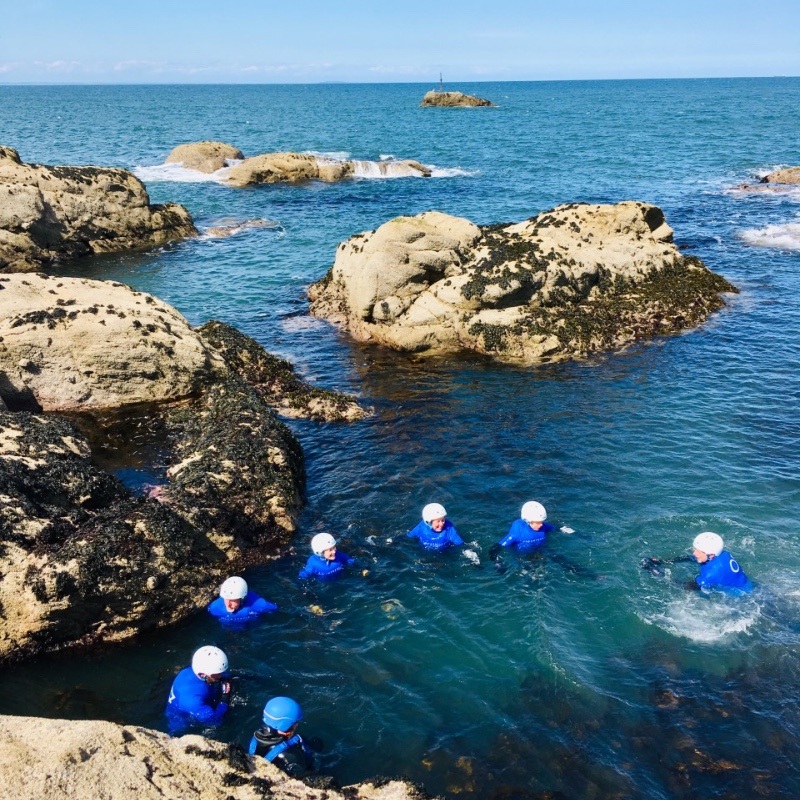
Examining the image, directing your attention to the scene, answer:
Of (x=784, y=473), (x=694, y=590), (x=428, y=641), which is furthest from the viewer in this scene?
(x=784, y=473)

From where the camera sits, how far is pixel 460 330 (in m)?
27.1

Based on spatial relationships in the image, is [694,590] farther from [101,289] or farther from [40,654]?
[101,289]

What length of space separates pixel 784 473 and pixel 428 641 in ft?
36.6

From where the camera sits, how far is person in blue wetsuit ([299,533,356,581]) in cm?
1447

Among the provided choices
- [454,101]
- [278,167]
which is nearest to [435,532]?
[278,167]

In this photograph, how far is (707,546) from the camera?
14266mm

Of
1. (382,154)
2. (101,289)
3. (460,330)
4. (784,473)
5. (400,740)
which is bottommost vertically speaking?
(400,740)

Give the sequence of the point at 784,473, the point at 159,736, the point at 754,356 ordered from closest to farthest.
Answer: the point at 159,736 → the point at 784,473 → the point at 754,356

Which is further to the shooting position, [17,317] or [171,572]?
[17,317]

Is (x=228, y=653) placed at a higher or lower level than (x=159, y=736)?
lower

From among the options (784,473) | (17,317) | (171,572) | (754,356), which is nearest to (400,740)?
(171,572)

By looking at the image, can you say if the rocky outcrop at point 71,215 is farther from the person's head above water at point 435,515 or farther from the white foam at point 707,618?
the white foam at point 707,618

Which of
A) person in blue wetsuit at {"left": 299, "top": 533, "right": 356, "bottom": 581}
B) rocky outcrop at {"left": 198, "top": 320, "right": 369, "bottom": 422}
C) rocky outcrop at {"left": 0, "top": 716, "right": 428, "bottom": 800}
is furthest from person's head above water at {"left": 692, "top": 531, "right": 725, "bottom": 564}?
rocky outcrop at {"left": 198, "top": 320, "right": 369, "bottom": 422}

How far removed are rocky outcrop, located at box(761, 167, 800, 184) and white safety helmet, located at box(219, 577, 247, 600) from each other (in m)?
65.1
